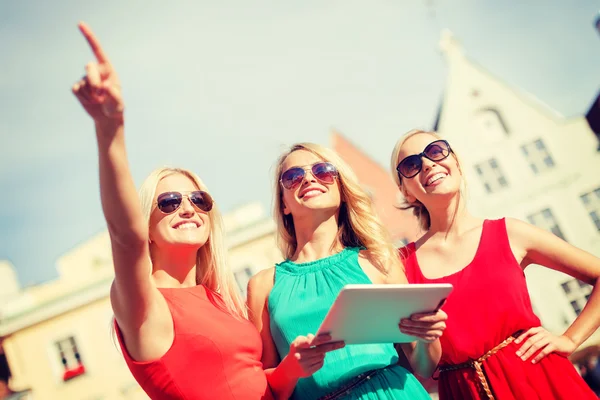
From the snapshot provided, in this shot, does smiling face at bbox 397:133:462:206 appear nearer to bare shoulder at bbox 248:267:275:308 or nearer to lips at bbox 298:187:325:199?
lips at bbox 298:187:325:199

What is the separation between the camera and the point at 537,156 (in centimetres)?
2177

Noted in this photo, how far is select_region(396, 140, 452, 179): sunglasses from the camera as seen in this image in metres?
3.32

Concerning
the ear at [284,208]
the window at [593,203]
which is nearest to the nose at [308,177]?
the ear at [284,208]

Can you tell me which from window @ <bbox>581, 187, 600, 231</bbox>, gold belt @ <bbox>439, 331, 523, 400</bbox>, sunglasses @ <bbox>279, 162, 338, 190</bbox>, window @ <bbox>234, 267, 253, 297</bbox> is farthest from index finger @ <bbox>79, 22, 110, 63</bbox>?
window @ <bbox>581, 187, 600, 231</bbox>

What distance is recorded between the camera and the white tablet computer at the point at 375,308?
1813mm

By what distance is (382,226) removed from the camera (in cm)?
330

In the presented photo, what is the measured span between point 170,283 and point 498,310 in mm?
1894

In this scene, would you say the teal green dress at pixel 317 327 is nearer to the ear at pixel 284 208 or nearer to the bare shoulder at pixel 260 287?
the bare shoulder at pixel 260 287

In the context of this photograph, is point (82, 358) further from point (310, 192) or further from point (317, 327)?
point (317, 327)

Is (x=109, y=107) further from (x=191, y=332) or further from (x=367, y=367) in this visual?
(x=367, y=367)

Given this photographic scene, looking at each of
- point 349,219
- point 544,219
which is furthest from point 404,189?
point 544,219

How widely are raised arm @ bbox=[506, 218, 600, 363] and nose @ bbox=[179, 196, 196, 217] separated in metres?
1.96

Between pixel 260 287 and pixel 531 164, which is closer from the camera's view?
pixel 260 287

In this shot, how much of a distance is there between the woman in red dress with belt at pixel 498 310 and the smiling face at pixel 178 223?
54.2 inches
